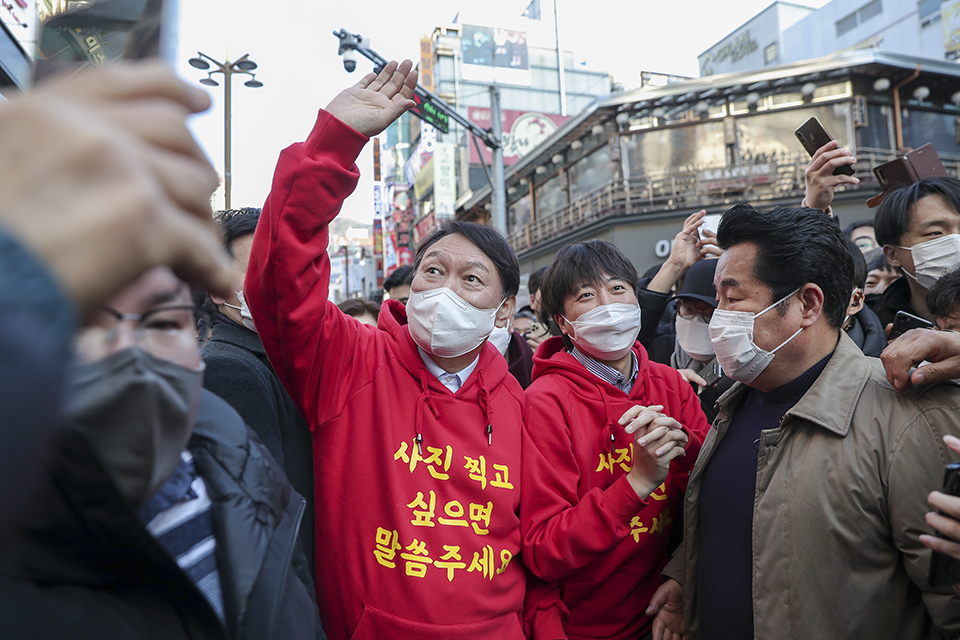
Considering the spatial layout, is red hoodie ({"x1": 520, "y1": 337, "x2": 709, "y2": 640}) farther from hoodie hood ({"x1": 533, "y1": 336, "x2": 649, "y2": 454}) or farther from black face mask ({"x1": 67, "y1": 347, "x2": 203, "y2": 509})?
black face mask ({"x1": 67, "y1": 347, "x2": 203, "y2": 509})

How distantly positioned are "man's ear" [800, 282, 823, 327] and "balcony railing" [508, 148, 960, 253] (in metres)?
14.4

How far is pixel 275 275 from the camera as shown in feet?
6.03

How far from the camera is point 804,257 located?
2199 mm

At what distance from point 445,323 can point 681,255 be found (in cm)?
197

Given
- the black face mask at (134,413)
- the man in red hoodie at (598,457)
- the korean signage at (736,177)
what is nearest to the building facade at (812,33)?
the korean signage at (736,177)

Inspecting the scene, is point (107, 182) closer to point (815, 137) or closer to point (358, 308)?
point (815, 137)

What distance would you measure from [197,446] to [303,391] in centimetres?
112

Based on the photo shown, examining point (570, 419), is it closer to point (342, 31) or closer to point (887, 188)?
point (887, 188)

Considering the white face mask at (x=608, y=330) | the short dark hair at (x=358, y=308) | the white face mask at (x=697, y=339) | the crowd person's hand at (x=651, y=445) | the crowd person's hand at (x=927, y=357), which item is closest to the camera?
the crowd person's hand at (x=927, y=357)

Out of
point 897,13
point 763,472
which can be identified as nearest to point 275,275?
point 763,472

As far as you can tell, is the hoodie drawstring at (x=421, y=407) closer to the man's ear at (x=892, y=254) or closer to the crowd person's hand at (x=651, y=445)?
the crowd person's hand at (x=651, y=445)

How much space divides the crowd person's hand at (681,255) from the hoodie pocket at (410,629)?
2.27 meters

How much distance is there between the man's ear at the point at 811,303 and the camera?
2195mm

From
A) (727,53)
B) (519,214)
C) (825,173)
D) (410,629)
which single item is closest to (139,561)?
(410,629)
